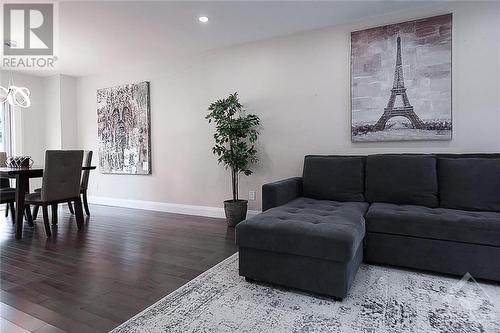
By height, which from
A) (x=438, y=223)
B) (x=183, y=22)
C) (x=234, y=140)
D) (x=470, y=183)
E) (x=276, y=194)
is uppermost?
(x=183, y=22)

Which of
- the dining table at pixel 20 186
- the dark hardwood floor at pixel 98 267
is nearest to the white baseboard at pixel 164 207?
the dark hardwood floor at pixel 98 267

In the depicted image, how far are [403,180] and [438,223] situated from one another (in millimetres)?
662

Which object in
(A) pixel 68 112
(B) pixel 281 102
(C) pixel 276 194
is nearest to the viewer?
(C) pixel 276 194

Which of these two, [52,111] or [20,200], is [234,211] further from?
[52,111]

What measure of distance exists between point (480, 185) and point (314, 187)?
1.43 meters

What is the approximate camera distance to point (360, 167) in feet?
9.82

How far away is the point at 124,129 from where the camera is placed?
5137mm

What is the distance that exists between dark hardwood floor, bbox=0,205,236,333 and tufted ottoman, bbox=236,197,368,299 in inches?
22.8

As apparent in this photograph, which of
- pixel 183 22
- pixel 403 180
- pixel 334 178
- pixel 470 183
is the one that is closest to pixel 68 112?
pixel 183 22

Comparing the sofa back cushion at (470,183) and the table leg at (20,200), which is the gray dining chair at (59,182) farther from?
the sofa back cushion at (470,183)

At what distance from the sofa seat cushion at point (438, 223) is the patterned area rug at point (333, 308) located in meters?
0.33

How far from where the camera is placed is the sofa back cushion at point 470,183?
7.88ft

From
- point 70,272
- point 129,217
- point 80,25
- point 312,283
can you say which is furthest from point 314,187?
point 80,25

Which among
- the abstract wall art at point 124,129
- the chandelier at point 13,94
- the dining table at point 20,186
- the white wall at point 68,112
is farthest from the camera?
the white wall at point 68,112
